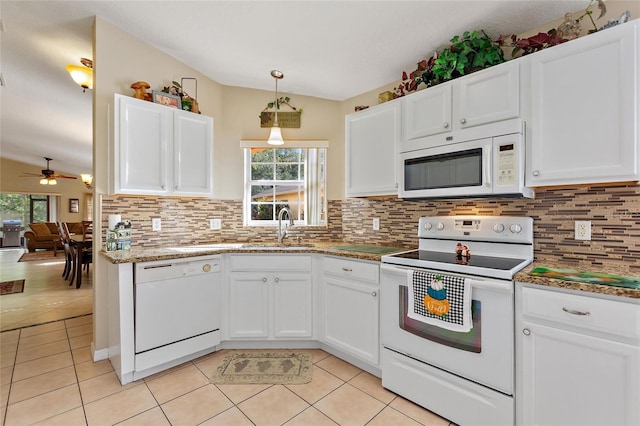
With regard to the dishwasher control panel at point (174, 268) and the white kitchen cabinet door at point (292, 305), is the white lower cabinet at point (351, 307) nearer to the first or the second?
the white kitchen cabinet door at point (292, 305)

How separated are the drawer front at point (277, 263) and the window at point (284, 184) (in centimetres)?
78

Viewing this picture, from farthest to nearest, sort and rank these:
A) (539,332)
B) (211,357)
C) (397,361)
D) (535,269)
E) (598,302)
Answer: (211,357), (397,361), (535,269), (539,332), (598,302)

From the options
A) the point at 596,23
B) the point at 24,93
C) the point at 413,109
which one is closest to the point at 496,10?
the point at 596,23

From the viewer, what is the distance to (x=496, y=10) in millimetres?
1794

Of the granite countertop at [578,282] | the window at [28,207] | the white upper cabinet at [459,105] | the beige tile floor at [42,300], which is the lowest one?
the beige tile floor at [42,300]

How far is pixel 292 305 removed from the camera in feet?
8.09

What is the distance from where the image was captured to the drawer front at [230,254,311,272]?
2.46 m

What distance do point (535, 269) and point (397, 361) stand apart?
988 millimetres

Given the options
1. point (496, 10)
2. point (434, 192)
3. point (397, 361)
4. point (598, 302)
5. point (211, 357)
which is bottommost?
point (211, 357)

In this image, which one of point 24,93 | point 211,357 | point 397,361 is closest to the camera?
point 397,361

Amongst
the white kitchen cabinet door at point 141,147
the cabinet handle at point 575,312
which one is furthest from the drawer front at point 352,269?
the white kitchen cabinet door at point 141,147

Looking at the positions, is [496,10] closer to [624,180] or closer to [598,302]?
[624,180]

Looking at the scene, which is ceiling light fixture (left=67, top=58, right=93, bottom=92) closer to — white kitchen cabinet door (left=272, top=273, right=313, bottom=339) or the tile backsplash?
the tile backsplash

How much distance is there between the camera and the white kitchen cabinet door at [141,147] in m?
2.20
